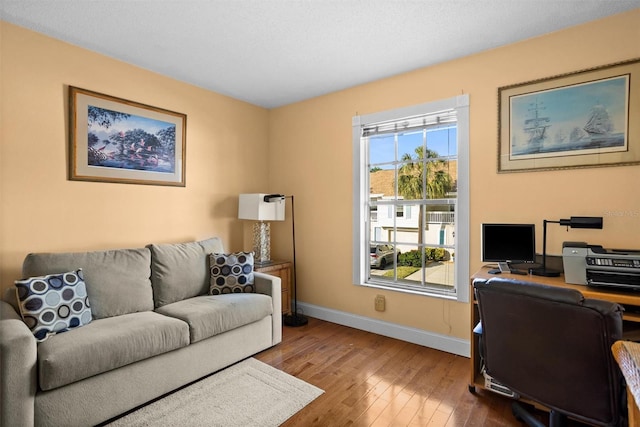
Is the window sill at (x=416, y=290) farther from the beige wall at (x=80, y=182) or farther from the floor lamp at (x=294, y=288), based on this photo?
the beige wall at (x=80, y=182)

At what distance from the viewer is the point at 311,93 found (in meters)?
3.68

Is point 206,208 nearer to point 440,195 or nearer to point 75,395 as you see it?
point 75,395

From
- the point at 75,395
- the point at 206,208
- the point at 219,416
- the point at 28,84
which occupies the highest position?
the point at 28,84

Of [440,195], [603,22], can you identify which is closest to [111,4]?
[440,195]

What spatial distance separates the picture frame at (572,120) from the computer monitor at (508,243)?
1.65 feet

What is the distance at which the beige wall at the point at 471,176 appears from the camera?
224 centimetres

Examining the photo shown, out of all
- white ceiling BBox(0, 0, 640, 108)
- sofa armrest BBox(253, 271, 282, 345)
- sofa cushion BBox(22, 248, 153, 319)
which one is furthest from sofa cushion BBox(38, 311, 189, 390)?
white ceiling BBox(0, 0, 640, 108)

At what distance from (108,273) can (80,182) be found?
0.82 meters

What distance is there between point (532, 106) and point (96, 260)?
3.52 metres

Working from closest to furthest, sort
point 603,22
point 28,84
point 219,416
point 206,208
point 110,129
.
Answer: point 219,416 → point 603,22 → point 28,84 → point 110,129 → point 206,208

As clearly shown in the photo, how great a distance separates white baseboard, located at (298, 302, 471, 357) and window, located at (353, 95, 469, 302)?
37cm

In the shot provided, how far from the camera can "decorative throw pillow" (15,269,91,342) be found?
6.41 ft

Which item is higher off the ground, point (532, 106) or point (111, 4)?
point (111, 4)

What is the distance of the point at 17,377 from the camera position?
64.0 inches
